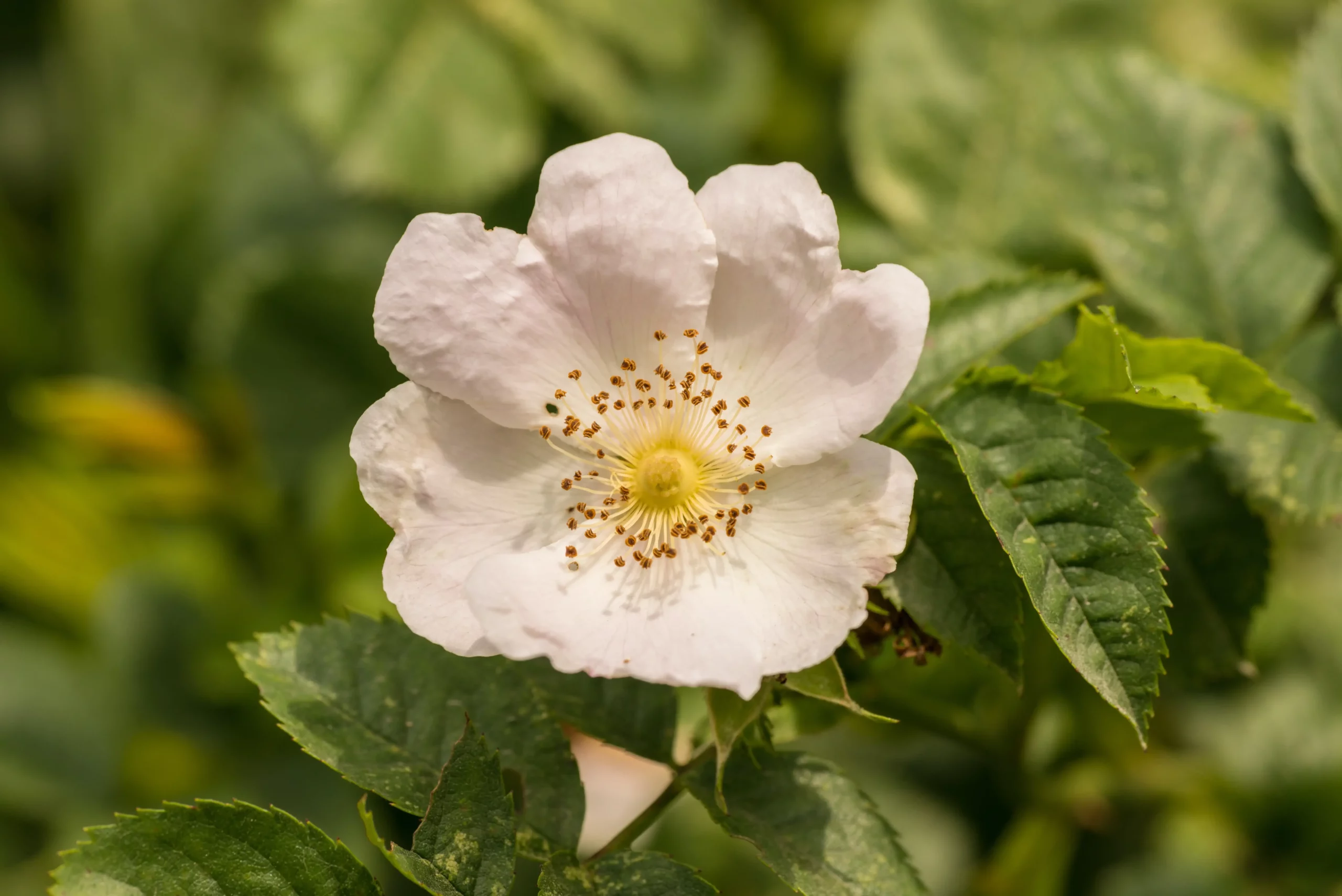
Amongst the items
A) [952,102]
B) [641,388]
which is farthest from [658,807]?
[952,102]

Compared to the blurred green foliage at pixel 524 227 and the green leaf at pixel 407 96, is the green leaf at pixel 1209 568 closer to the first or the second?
the blurred green foliage at pixel 524 227

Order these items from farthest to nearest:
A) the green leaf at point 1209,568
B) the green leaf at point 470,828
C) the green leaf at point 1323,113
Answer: the green leaf at point 1323,113
the green leaf at point 1209,568
the green leaf at point 470,828

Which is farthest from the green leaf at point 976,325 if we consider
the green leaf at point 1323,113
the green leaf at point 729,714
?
the green leaf at point 1323,113

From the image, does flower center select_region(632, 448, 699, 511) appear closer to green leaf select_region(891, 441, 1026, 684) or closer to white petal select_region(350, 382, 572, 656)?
white petal select_region(350, 382, 572, 656)

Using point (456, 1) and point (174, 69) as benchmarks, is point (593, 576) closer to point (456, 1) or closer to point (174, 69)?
point (456, 1)

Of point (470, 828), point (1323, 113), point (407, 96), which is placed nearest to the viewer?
point (470, 828)

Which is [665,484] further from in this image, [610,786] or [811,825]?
[610,786]
